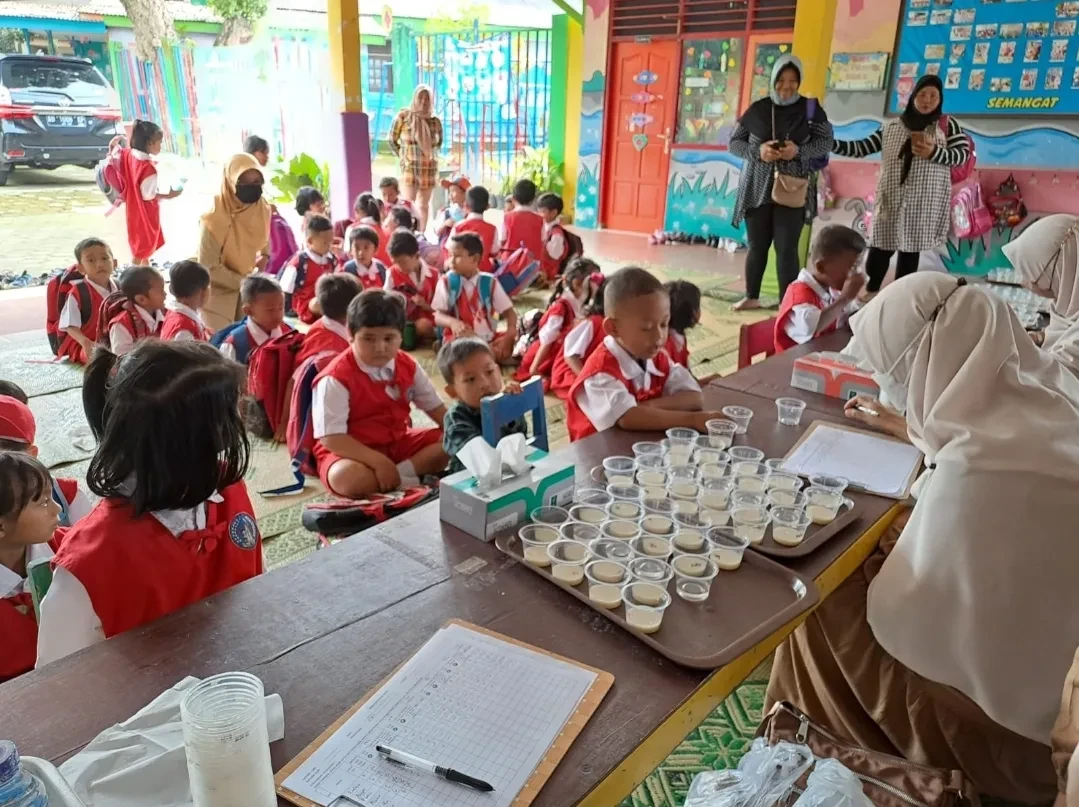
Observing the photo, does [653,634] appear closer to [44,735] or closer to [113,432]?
[44,735]

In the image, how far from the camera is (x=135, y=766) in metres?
0.96

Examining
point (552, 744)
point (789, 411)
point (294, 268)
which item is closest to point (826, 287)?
point (789, 411)

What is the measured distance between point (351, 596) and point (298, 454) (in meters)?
1.87

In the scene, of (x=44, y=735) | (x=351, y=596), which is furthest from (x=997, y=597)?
(x=44, y=735)

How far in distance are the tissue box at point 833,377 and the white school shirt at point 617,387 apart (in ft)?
1.14

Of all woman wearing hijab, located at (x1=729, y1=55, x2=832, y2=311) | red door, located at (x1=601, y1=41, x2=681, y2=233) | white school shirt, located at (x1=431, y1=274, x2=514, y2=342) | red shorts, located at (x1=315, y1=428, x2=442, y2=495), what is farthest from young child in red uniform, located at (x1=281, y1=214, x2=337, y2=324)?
red door, located at (x1=601, y1=41, x2=681, y2=233)

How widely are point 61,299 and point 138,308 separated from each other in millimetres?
1073

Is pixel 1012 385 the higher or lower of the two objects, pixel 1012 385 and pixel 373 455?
the higher

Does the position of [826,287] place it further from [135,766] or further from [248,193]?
[248,193]

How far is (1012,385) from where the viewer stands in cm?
166

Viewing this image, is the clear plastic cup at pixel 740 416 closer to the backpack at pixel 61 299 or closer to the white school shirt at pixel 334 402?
the white school shirt at pixel 334 402

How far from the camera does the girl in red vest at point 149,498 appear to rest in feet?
4.40

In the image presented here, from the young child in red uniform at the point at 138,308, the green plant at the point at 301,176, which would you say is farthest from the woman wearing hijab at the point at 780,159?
the green plant at the point at 301,176

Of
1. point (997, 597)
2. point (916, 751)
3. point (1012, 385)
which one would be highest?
point (1012, 385)
